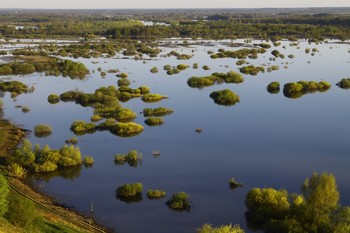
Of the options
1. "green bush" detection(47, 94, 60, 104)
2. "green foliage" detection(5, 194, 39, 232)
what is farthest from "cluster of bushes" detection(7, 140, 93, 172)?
"green bush" detection(47, 94, 60, 104)

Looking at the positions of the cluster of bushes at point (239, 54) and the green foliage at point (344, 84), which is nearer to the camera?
the green foliage at point (344, 84)

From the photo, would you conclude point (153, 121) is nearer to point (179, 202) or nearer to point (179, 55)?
point (179, 202)

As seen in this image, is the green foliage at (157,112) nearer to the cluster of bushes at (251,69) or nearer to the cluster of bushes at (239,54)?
the cluster of bushes at (251,69)

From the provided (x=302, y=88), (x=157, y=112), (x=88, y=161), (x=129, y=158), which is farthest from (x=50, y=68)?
(x=129, y=158)

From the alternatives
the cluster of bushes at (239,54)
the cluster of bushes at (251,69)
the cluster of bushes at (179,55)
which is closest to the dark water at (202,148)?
the cluster of bushes at (251,69)

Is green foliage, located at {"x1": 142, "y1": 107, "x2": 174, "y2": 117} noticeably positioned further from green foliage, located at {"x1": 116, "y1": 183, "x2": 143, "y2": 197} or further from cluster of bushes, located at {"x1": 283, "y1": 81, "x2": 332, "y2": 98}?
green foliage, located at {"x1": 116, "y1": 183, "x2": 143, "y2": 197}

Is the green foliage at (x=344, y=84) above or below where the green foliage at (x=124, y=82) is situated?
above
